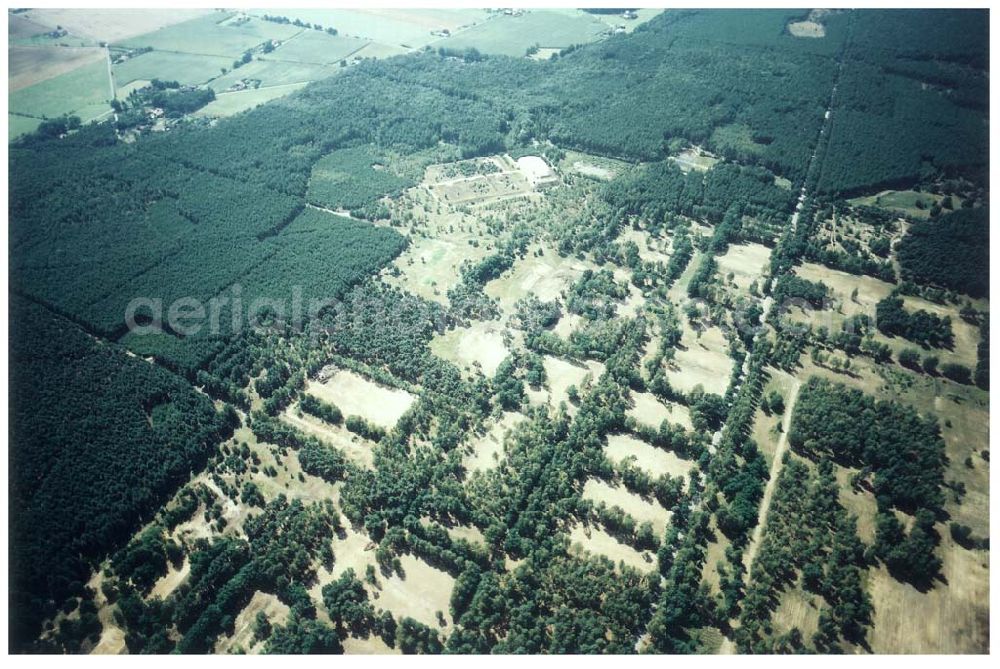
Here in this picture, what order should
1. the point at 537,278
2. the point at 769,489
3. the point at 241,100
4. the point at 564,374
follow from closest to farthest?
the point at 769,489 → the point at 564,374 → the point at 537,278 → the point at 241,100

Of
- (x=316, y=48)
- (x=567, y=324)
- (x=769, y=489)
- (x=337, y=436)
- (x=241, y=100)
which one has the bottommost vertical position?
(x=337, y=436)

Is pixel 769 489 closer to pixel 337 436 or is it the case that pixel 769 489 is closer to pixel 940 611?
pixel 940 611

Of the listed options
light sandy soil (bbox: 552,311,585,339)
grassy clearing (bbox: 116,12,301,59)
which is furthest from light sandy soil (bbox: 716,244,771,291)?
grassy clearing (bbox: 116,12,301,59)

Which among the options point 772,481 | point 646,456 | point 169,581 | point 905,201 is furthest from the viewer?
point 905,201

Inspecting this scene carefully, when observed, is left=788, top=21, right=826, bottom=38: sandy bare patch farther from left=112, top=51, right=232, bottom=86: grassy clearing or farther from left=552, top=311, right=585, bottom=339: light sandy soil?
left=112, top=51, right=232, bottom=86: grassy clearing

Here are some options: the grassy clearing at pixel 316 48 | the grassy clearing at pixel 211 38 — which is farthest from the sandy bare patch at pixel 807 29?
the grassy clearing at pixel 211 38

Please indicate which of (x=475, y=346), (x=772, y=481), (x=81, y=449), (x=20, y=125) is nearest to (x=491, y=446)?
(x=475, y=346)

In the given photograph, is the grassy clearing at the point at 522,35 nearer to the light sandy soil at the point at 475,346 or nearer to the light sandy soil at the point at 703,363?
the light sandy soil at the point at 475,346
